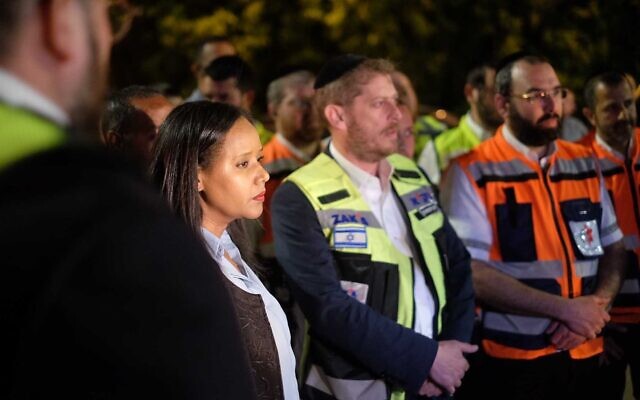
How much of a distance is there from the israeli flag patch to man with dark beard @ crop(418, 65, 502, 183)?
2.81m

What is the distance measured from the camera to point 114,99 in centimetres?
399

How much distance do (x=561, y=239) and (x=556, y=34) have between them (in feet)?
24.3

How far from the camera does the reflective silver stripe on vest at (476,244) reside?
413cm

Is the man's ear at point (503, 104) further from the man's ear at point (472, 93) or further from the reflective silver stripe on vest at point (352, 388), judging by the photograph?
the man's ear at point (472, 93)

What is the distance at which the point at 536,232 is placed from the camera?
13.2 ft

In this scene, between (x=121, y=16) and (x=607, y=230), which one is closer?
(x=607, y=230)

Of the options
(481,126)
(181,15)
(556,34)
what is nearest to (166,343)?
(481,126)

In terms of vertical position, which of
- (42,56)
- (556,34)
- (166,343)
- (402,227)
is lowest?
(402,227)

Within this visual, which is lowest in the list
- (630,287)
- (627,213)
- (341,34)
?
(630,287)

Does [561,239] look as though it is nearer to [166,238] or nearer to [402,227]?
[402,227]

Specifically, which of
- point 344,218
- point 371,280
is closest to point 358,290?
point 371,280

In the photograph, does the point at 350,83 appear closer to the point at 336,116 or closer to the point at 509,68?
the point at 336,116

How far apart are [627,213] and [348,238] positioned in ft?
6.51

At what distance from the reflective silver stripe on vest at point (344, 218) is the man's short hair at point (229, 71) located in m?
2.36
